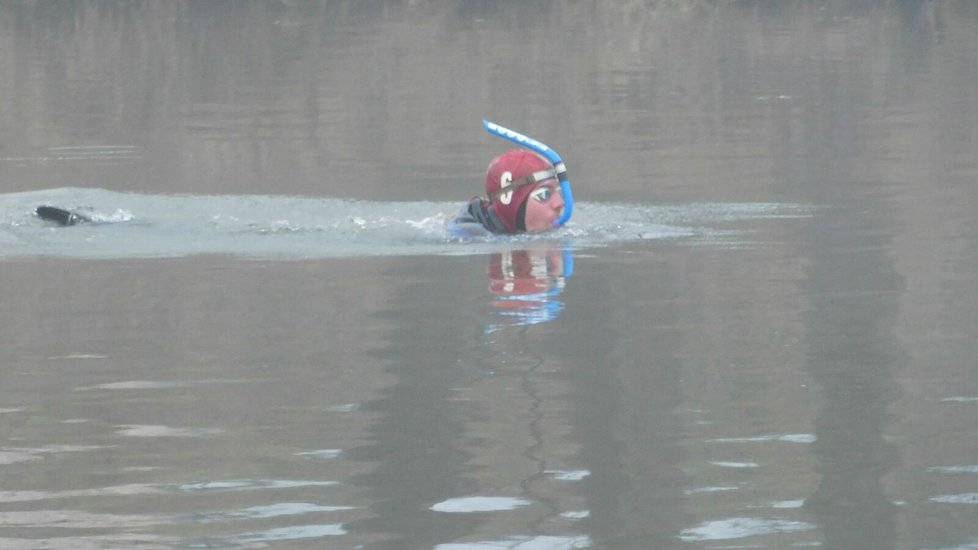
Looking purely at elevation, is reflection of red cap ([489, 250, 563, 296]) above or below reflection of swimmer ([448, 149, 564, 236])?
below

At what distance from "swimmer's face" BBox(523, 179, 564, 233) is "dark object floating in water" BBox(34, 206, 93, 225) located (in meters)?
3.34

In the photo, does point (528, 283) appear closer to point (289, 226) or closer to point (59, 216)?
point (289, 226)

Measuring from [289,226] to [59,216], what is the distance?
1653 mm

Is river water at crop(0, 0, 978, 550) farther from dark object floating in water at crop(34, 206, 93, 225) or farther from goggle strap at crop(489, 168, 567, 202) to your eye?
goggle strap at crop(489, 168, 567, 202)

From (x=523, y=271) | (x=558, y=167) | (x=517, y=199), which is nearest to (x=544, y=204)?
(x=517, y=199)

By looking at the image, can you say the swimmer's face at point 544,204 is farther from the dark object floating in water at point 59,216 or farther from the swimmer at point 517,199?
the dark object floating in water at point 59,216

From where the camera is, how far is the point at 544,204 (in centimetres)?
1246

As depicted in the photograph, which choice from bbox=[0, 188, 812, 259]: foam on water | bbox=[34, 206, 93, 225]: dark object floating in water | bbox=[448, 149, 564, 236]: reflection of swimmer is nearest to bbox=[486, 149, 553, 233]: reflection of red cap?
bbox=[448, 149, 564, 236]: reflection of swimmer

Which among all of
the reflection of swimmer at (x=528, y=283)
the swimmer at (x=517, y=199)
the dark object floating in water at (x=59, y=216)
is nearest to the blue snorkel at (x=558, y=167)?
the swimmer at (x=517, y=199)

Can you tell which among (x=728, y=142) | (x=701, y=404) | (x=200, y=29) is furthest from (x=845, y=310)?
(x=200, y=29)

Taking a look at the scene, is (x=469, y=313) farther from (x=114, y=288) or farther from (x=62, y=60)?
(x=62, y=60)

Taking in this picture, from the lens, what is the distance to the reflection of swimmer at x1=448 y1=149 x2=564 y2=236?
12.4 m

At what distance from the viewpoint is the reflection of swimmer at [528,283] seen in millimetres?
9602

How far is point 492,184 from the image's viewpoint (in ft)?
41.0
